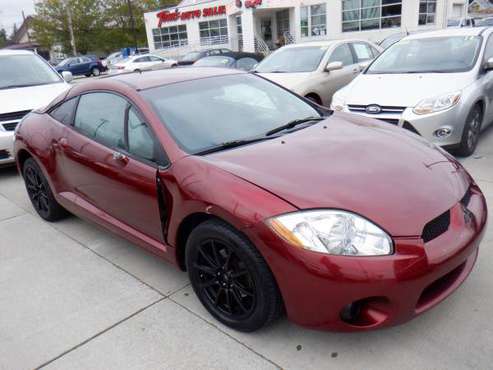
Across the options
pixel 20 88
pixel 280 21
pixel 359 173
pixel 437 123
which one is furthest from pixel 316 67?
pixel 280 21

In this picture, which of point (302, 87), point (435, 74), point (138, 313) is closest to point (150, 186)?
point (138, 313)

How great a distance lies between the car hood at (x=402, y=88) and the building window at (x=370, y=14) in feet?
73.1

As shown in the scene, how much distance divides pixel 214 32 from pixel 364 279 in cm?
3659

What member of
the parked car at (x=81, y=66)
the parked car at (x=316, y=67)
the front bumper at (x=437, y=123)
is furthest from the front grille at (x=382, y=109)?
the parked car at (x=81, y=66)

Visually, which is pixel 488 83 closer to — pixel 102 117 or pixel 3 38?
pixel 102 117

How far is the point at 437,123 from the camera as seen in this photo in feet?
16.5

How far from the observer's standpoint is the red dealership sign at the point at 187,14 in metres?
34.9

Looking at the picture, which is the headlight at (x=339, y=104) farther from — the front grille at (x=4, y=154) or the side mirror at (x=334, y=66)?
the front grille at (x=4, y=154)

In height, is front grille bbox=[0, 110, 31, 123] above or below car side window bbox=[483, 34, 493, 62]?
below

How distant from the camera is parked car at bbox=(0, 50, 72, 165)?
19.8ft

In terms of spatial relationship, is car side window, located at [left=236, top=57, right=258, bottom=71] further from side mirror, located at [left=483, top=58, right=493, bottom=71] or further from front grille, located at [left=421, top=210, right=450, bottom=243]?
front grille, located at [left=421, top=210, right=450, bottom=243]

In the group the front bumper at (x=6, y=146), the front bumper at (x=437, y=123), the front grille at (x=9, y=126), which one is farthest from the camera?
the front grille at (x=9, y=126)

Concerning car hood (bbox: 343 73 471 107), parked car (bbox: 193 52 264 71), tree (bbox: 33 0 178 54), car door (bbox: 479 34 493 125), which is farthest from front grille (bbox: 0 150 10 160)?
tree (bbox: 33 0 178 54)

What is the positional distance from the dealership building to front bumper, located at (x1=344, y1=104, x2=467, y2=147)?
22.3 meters
